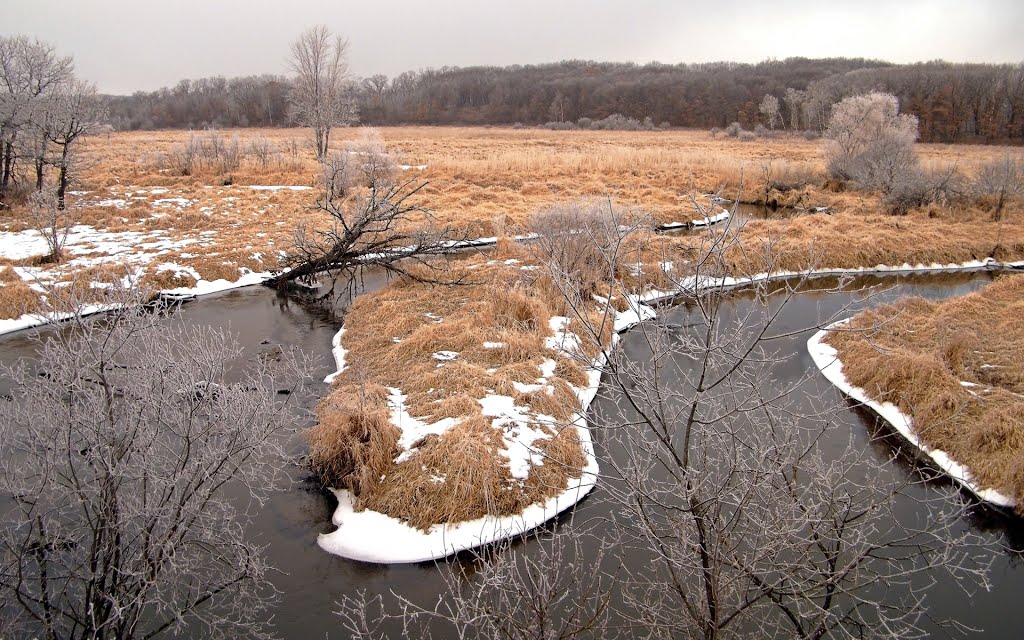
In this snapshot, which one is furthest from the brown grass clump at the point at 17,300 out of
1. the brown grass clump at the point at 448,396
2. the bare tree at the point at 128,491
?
the bare tree at the point at 128,491

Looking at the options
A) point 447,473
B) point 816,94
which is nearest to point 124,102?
point 816,94

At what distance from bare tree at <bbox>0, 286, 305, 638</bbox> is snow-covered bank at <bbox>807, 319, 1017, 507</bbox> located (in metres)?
5.12

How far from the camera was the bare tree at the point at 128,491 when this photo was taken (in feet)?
14.9

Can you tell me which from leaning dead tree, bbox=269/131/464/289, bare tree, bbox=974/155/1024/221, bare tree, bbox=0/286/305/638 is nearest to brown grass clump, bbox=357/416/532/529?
bare tree, bbox=0/286/305/638

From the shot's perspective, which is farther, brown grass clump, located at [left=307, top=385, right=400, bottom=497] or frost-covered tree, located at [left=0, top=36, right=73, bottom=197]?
frost-covered tree, located at [left=0, top=36, right=73, bottom=197]

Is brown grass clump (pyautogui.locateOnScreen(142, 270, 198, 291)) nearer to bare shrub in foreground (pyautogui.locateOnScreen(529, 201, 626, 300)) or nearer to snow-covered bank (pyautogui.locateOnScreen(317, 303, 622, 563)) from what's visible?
bare shrub in foreground (pyautogui.locateOnScreen(529, 201, 626, 300))

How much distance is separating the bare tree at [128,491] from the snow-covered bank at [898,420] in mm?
5124

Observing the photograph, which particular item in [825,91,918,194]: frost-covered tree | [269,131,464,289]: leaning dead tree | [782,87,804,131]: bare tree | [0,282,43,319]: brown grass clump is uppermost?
[782,87,804,131]: bare tree

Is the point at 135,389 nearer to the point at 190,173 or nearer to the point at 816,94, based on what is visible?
the point at 190,173

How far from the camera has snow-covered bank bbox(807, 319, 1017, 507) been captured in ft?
22.5

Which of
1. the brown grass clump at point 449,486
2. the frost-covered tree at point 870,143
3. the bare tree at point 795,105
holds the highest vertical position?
the bare tree at point 795,105

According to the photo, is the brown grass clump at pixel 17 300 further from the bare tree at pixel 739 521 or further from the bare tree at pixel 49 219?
the bare tree at pixel 739 521

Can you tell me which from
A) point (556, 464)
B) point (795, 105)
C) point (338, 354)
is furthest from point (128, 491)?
point (795, 105)

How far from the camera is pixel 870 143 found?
25750 mm
